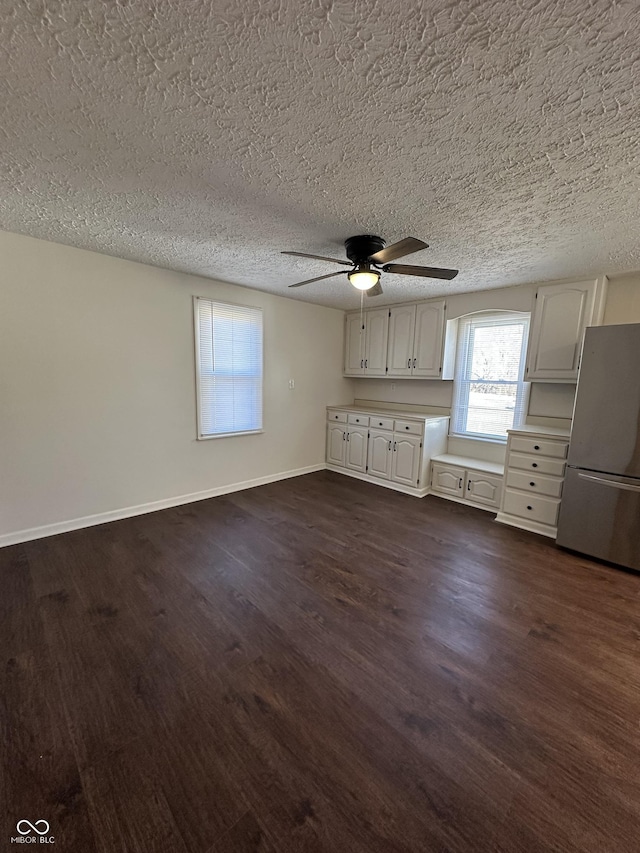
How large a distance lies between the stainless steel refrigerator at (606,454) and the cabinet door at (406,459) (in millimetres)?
1592

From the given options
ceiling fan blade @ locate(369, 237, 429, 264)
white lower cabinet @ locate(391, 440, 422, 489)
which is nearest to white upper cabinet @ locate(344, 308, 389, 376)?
white lower cabinet @ locate(391, 440, 422, 489)

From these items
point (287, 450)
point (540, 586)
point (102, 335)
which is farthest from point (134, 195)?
point (540, 586)

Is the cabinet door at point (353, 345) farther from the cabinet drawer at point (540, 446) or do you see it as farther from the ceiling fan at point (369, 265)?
the ceiling fan at point (369, 265)

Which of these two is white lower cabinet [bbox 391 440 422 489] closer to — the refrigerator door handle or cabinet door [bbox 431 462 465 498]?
cabinet door [bbox 431 462 465 498]

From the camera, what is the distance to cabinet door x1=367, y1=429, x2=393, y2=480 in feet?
14.8

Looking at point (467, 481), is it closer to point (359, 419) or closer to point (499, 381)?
point (499, 381)

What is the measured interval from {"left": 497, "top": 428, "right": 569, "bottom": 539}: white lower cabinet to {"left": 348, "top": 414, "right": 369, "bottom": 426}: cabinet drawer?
6.03 feet

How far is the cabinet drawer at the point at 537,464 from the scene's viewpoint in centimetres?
317

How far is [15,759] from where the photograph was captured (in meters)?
1.29

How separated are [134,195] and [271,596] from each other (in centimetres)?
263

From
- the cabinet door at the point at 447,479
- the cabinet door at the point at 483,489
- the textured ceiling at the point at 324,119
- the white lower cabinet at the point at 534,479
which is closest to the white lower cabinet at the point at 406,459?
the cabinet door at the point at 447,479

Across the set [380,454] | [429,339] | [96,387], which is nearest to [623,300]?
[429,339]

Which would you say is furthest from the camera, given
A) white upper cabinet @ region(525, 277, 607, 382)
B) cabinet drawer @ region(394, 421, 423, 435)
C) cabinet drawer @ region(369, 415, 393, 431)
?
cabinet drawer @ region(369, 415, 393, 431)

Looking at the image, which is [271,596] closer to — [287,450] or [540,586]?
[540,586]
